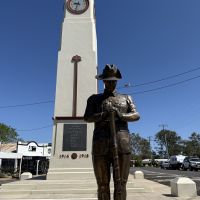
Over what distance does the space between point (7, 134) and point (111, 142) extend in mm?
56433

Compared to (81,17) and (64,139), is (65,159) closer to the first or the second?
(64,139)

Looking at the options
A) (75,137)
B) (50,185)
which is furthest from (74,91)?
(50,185)

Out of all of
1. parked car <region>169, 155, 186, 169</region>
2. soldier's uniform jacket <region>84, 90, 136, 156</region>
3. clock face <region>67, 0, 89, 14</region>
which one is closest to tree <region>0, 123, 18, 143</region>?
parked car <region>169, 155, 186, 169</region>

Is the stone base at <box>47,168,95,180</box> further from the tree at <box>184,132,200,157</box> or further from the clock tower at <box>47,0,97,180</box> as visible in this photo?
the tree at <box>184,132,200,157</box>

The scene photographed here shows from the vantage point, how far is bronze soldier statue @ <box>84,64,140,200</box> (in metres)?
3.80

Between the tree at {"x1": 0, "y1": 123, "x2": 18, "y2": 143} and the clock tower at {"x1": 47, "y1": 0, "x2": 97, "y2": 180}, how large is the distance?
152 feet

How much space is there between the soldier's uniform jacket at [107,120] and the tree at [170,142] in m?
91.8

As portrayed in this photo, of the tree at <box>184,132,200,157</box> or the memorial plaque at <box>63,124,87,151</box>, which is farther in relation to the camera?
the tree at <box>184,132,200,157</box>

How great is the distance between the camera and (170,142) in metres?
95.2

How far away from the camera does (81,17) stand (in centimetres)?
1372

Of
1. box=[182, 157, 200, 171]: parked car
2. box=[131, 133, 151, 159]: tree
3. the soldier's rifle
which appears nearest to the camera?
the soldier's rifle

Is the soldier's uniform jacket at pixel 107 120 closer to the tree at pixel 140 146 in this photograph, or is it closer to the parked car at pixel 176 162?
the parked car at pixel 176 162

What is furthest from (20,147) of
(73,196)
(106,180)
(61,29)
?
(106,180)

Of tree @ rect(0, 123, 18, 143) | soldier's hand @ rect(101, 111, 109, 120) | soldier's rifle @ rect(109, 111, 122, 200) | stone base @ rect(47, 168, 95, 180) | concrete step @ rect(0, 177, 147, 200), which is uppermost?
tree @ rect(0, 123, 18, 143)
